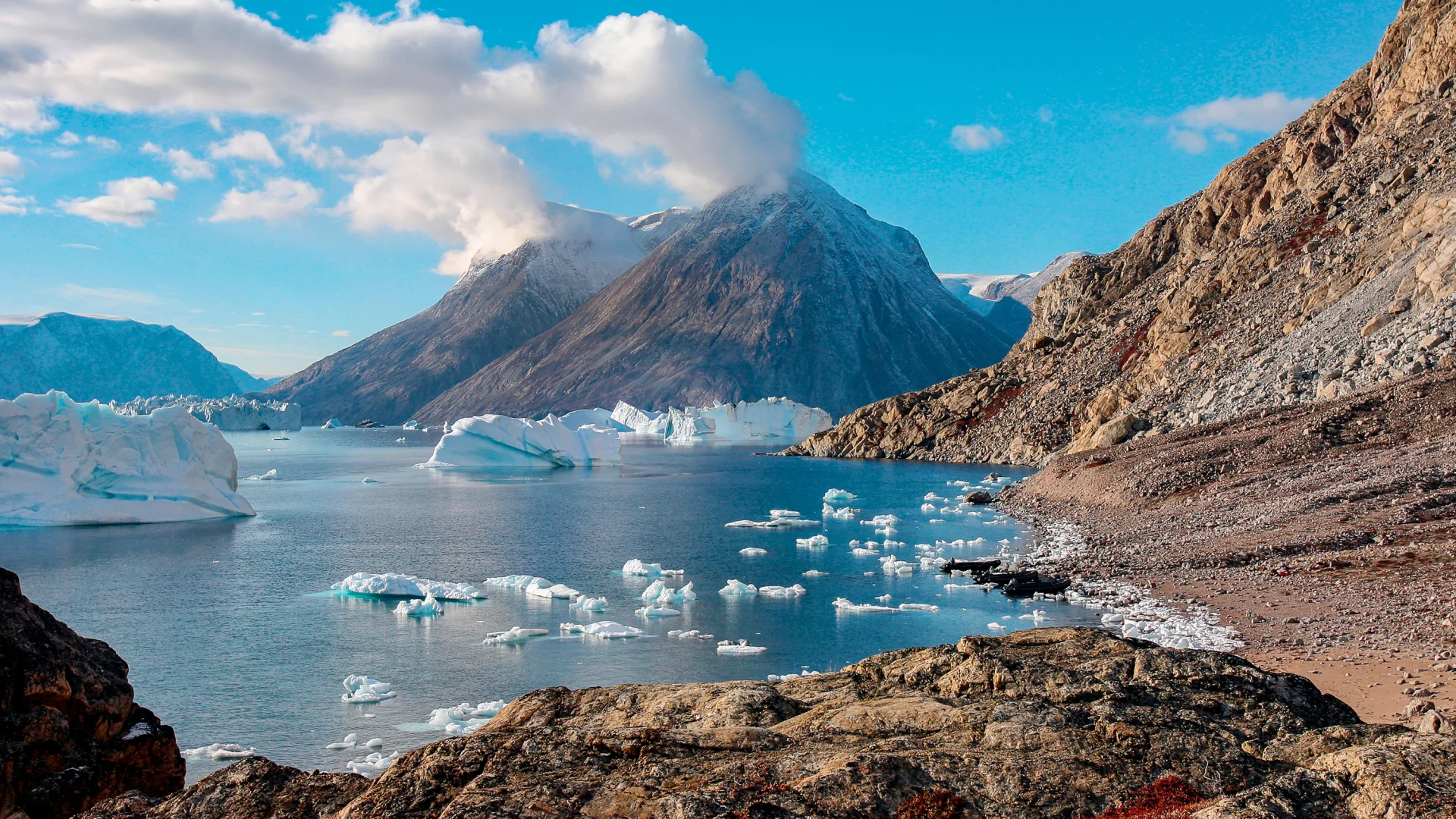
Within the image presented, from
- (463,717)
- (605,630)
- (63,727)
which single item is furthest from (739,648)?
(63,727)

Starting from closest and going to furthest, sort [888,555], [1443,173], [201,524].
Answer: [888,555], [201,524], [1443,173]

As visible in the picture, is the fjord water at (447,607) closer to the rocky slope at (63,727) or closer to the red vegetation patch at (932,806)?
the rocky slope at (63,727)

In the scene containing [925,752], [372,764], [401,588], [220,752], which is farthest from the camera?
[401,588]

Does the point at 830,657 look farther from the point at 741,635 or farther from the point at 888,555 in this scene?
the point at 888,555

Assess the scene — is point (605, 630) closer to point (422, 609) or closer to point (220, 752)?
point (422, 609)

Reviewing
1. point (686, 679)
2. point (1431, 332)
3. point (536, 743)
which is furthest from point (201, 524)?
point (1431, 332)

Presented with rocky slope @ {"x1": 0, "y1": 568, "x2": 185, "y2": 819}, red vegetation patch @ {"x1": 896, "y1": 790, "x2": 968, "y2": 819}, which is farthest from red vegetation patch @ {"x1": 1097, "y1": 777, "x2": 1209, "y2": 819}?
rocky slope @ {"x1": 0, "y1": 568, "x2": 185, "y2": 819}

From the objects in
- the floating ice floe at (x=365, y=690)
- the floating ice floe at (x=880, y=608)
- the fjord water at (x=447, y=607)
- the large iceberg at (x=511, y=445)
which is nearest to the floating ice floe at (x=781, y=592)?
the fjord water at (x=447, y=607)
